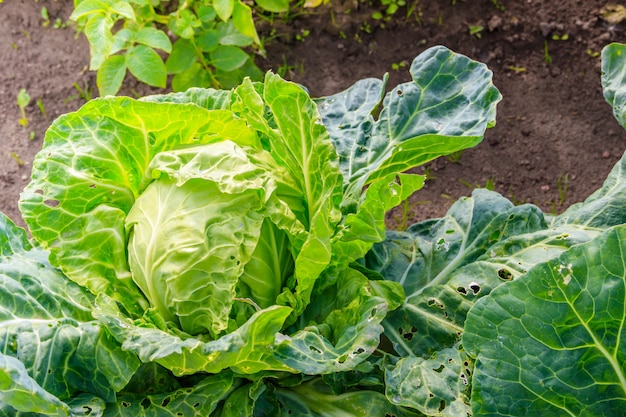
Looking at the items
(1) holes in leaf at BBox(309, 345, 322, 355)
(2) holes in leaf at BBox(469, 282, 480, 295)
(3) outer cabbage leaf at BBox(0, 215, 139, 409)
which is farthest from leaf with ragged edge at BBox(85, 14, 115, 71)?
(2) holes in leaf at BBox(469, 282, 480, 295)

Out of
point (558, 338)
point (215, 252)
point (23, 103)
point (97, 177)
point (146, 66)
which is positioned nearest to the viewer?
point (558, 338)

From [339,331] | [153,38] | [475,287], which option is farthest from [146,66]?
[475,287]

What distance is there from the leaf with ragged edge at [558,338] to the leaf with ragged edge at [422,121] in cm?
61

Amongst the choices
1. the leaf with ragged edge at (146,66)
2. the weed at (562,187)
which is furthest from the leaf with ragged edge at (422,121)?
the weed at (562,187)

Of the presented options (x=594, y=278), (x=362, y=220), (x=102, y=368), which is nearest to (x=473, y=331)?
(x=594, y=278)

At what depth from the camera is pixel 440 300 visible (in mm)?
Answer: 2119

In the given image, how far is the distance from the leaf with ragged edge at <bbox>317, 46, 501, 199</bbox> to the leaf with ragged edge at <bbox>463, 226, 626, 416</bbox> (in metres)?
0.61

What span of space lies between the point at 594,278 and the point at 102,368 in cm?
130

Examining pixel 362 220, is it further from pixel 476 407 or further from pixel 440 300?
pixel 476 407

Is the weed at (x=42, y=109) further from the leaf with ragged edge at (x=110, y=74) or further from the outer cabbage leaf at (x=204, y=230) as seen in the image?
the outer cabbage leaf at (x=204, y=230)

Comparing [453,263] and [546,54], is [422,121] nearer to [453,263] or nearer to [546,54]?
[453,263]

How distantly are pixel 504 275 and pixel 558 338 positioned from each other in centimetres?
54

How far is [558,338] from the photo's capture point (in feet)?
4.99

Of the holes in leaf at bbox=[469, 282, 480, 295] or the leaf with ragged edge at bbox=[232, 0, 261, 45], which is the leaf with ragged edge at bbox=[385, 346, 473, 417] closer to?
the holes in leaf at bbox=[469, 282, 480, 295]
